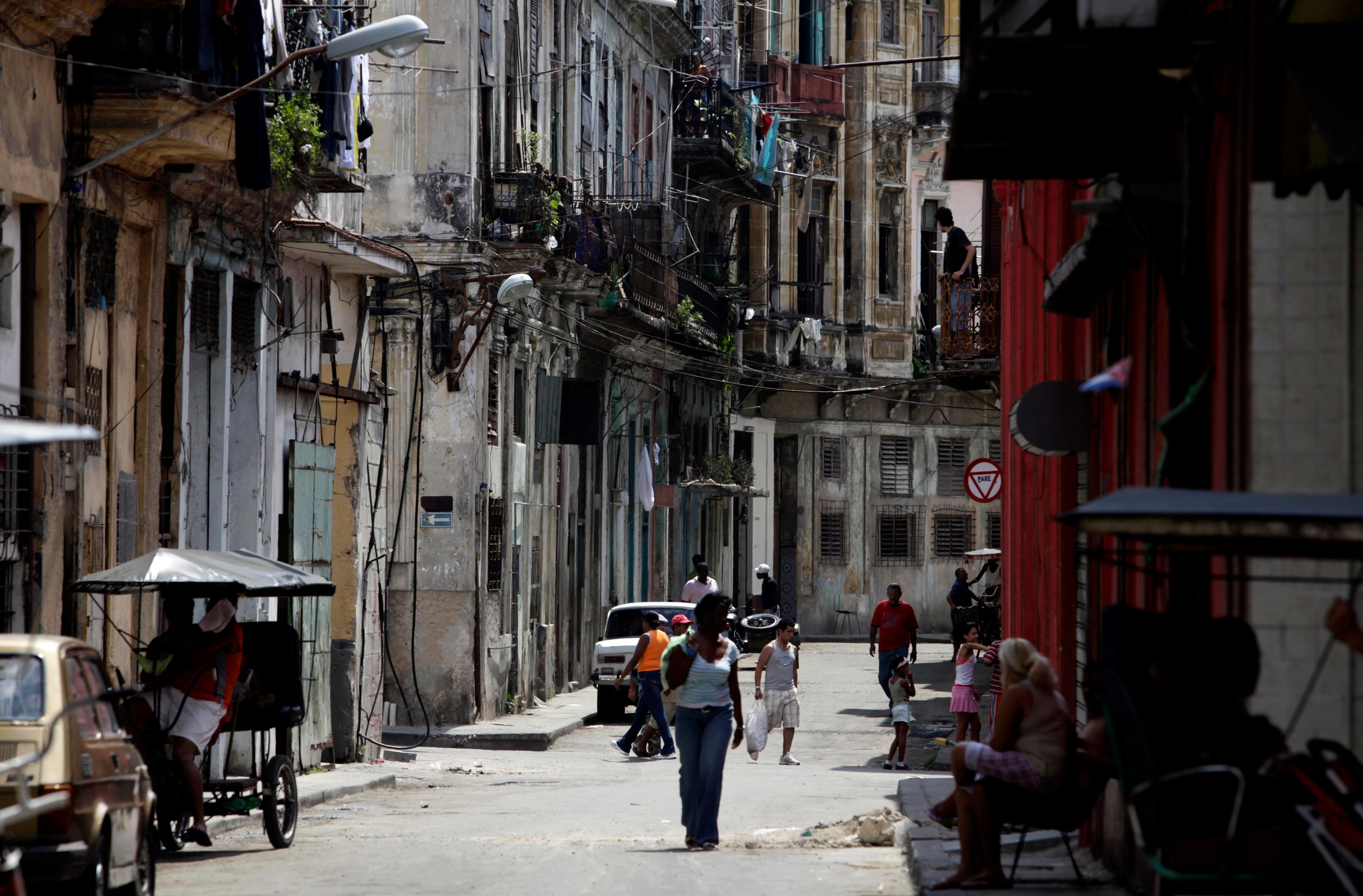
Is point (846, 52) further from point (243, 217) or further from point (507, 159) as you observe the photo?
point (243, 217)

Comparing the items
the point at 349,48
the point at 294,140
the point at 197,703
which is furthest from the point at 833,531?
the point at 197,703

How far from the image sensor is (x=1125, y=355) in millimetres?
10789

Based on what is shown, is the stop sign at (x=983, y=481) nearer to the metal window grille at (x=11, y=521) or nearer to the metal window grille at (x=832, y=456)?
the metal window grille at (x=11, y=521)

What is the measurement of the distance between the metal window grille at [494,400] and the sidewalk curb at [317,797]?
8178mm

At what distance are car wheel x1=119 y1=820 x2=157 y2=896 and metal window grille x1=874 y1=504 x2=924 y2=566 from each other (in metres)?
39.8

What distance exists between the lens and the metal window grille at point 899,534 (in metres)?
49.4

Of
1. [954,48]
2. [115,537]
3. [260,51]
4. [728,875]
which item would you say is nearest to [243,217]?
[260,51]

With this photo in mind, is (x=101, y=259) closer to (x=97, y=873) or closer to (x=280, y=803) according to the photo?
(x=280, y=803)

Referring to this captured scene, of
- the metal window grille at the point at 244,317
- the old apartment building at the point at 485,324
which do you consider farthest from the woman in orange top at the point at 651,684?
the metal window grille at the point at 244,317

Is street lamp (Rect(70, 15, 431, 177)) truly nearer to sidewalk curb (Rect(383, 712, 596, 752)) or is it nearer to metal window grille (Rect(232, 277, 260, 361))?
metal window grille (Rect(232, 277, 260, 361))

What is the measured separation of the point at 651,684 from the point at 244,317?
6090 mm

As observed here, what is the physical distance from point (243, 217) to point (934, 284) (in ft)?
113

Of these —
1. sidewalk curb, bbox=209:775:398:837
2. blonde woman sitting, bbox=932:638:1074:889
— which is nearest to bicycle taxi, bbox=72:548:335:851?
sidewalk curb, bbox=209:775:398:837

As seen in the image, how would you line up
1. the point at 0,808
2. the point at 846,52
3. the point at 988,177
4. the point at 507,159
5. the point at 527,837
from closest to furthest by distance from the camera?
the point at 0,808 < the point at 988,177 < the point at 527,837 < the point at 507,159 < the point at 846,52
